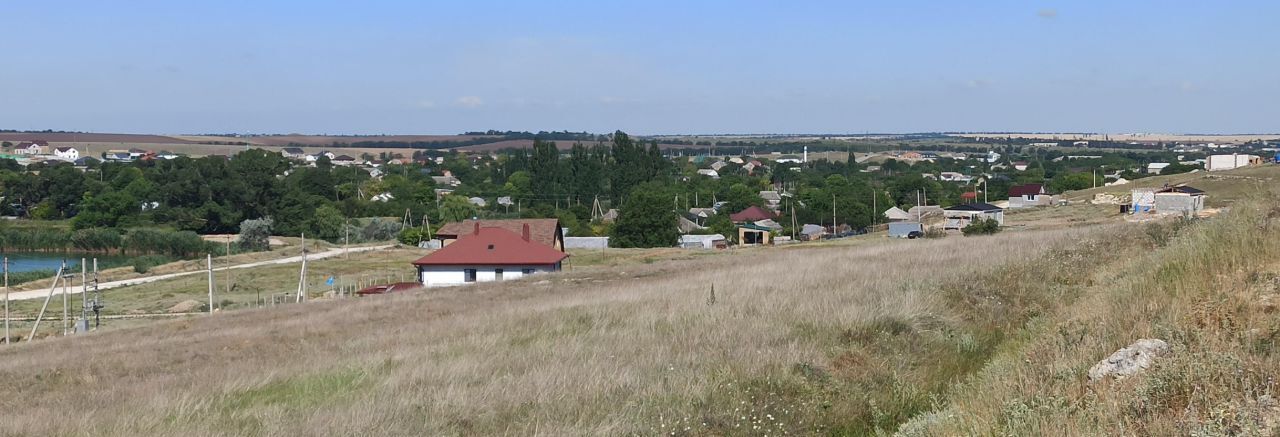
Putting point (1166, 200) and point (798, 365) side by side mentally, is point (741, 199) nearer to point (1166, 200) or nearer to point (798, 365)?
point (1166, 200)

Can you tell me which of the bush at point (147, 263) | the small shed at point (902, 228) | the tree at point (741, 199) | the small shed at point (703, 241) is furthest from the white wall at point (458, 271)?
the tree at point (741, 199)

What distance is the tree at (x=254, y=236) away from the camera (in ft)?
304

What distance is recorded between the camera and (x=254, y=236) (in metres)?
94.8

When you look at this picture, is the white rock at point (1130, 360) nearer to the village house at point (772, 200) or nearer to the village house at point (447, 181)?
the village house at point (772, 200)

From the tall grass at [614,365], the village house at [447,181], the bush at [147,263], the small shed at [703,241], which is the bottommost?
the bush at [147,263]

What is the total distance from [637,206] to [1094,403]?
70.6 metres

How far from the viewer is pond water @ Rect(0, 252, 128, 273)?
76875mm

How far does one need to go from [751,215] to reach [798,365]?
90.6m

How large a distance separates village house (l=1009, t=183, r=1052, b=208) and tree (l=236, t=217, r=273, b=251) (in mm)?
64908

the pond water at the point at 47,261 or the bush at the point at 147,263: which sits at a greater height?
the bush at the point at 147,263

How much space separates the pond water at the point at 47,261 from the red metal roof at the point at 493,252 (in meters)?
40.6

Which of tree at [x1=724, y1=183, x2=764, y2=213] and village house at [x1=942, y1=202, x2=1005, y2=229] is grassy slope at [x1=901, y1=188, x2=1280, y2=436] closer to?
village house at [x1=942, y1=202, x2=1005, y2=229]

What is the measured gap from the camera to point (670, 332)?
503 inches

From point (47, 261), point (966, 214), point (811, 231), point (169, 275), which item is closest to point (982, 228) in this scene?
point (966, 214)
